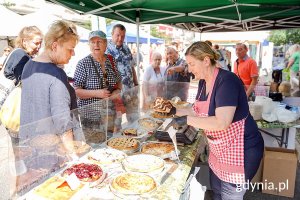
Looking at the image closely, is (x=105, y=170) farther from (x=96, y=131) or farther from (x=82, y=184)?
(x=96, y=131)

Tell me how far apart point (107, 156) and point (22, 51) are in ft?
5.47

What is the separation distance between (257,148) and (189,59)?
0.92 m

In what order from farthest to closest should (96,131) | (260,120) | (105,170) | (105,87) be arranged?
(260,120) < (105,87) < (96,131) < (105,170)

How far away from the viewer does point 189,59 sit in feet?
6.92

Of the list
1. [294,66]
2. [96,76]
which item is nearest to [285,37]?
[294,66]

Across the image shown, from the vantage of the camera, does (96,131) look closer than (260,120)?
Yes

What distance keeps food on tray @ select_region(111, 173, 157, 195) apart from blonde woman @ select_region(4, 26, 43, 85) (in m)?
1.84

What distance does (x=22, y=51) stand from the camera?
290cm

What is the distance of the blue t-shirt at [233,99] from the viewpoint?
189cm

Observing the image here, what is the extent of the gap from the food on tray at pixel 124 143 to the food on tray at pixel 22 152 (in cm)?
80

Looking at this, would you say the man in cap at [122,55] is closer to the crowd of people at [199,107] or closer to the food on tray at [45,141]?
the crowd of people at [199,107]

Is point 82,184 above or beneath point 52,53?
beneath

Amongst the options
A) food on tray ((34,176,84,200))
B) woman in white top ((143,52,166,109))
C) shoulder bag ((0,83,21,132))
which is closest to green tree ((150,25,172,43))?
woman in white top ((143,52,166,109))

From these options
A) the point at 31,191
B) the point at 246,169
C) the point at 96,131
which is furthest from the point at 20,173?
the point at 246,169
